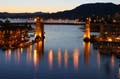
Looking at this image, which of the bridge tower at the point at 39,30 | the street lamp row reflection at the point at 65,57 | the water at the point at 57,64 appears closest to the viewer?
the water at the point at 57,64

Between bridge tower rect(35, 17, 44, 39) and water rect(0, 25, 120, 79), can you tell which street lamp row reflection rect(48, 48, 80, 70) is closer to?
water rect(0, 25, 120, 79)

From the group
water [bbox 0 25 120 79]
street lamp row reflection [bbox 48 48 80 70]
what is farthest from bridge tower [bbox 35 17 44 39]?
street lamp row reflection [bbox 48 48 80 70]

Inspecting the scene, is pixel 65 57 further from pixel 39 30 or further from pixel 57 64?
pixel 39 30

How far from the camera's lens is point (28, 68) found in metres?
17.4

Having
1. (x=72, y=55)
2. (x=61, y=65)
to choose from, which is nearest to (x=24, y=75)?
(x=61, y=65)

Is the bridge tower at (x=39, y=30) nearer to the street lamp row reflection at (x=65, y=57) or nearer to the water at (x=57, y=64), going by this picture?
the water at (x=57, y=64)

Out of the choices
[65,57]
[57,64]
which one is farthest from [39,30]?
[57,64]

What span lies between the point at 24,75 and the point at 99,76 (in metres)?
2.56

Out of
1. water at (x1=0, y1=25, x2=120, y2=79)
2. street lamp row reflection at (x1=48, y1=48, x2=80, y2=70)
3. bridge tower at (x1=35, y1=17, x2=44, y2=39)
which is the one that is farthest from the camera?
bridge tower at (x1=35, y1=17, x2=44, y2=39)

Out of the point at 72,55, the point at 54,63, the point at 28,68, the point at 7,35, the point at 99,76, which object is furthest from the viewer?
the point at 7,35

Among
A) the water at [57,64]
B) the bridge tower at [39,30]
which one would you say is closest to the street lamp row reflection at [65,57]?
the water at [57,64]

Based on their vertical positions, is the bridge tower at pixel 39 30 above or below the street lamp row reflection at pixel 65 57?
above

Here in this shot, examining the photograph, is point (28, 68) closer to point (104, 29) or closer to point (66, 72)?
point (66, 72)

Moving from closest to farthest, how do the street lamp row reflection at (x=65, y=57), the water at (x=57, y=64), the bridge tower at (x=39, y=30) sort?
1. the water at (x=57, y=64)
2. the street lamp row reflection at (x=65, y=57)
3. the bridge tower at (x=39, y=30)
